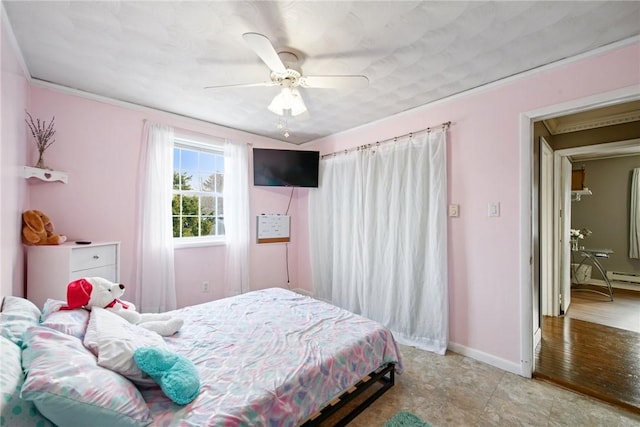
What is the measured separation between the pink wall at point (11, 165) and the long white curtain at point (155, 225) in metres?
0.86

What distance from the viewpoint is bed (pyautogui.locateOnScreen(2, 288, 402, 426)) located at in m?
0.92

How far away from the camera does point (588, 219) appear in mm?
4992

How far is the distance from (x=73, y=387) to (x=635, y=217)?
723 centimetres

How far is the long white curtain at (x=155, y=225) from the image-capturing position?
2.80 meters

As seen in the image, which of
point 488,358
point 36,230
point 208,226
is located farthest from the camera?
point 208,226

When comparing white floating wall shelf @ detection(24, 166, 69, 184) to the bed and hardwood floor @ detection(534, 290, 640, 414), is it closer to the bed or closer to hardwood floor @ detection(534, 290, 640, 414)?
the bed

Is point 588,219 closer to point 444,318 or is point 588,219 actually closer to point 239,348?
point 444,318

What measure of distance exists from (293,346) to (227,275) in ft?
6.96

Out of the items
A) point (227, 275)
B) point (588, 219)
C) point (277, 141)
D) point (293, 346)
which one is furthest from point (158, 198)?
point (588, 219)

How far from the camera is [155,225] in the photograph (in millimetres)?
2883

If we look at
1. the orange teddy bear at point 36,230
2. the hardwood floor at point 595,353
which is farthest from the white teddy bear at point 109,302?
the hardwood floor at point 595,353

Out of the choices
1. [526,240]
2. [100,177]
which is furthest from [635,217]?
[100,177]

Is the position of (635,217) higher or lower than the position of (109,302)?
higher

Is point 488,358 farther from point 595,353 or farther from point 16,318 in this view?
point 16,318
